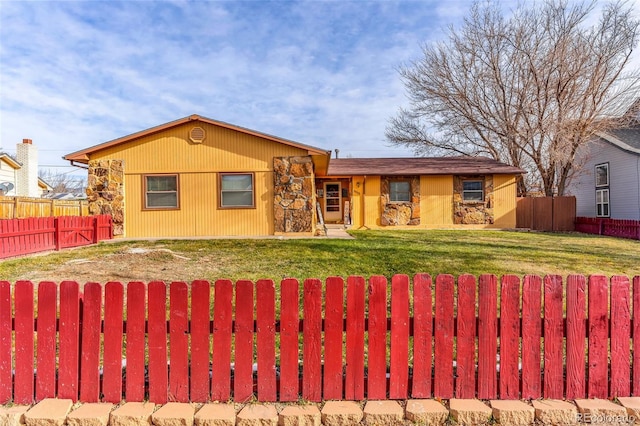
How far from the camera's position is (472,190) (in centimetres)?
1634

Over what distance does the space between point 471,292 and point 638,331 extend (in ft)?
3.85

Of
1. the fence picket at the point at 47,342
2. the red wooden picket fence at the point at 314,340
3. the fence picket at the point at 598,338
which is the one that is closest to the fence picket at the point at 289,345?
the red wooden picket fence at the point at 314,340

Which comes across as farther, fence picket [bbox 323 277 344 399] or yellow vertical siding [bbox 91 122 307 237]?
yellow vertical siding [bbox 91 122 307 237]

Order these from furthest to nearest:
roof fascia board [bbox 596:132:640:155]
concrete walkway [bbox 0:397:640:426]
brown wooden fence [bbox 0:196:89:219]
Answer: roof fascia board [bbox 596:132:640:155], brown wooden fence [bbox 0:196:89:219], concrete walkway [bbox 0:397:640:426]

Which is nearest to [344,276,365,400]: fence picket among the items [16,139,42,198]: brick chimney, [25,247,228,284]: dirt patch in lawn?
[25,247,228,284]: dirt patch in lawn

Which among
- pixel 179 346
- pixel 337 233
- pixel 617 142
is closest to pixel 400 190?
pixel 337 233

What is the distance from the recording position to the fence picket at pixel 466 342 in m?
2.44

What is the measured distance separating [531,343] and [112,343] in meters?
2.77

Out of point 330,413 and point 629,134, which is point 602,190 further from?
point 330,413

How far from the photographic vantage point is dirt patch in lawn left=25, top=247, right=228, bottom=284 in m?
5.44

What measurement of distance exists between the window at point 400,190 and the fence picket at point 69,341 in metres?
14.9

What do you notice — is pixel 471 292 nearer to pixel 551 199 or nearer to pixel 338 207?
pixel 338 207

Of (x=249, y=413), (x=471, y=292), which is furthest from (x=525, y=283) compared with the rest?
(x=249, y=413)

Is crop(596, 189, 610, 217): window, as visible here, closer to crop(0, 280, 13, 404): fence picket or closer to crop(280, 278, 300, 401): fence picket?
crop(280, 278, 300, 401): fence picket
